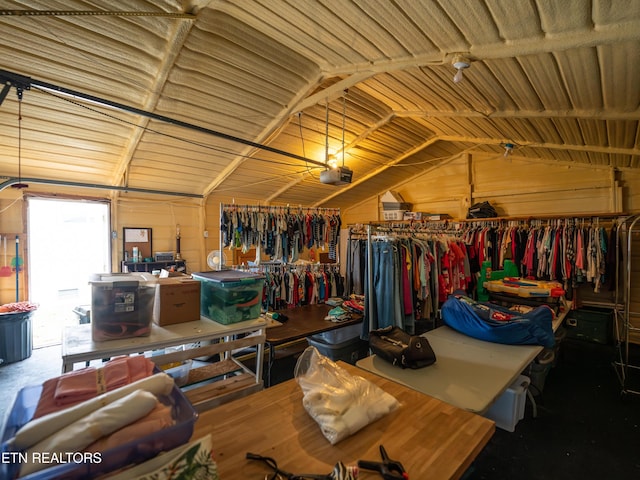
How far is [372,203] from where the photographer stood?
8539 millimetres

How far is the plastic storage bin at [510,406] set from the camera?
7.00 feet

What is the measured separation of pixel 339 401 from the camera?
115 cm

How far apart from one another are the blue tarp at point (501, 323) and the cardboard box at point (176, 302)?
6.71 ft

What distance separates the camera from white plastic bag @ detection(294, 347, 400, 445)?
1.07m

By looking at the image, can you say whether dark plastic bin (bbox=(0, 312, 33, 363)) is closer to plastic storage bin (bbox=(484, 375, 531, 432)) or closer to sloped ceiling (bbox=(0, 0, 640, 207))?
sloped ceiling (bbox=(0, 0, 640, 207))

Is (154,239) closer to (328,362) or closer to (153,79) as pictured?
(153,79)

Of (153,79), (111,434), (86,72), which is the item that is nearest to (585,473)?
(111,434)

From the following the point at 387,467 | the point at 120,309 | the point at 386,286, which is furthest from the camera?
the point at 386,286

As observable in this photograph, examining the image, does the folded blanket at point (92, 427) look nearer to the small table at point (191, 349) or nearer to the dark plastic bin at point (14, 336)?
the small table at point (191, 349)

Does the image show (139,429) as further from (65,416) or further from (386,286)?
(386,286)

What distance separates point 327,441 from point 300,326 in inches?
77.4

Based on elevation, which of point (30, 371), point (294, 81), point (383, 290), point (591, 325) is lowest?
point (30, 371)

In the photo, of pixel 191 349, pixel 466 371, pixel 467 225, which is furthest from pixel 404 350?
pixel 467 225

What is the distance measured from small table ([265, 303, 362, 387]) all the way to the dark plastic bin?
369 cm
